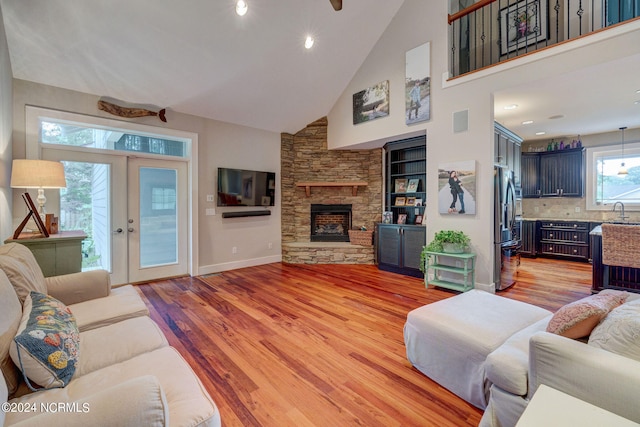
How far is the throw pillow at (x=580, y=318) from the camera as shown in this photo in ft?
4.26

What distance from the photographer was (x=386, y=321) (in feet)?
A: 9.50

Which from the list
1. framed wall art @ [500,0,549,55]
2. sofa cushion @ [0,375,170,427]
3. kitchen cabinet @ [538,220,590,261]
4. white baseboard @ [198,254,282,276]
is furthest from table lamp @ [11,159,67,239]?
kitchen cabinet @ [538,220,590,261]

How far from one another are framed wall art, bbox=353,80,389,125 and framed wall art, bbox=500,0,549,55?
1.90m

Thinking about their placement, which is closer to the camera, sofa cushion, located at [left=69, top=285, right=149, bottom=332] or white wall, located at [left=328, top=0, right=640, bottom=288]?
sofa cushion, located at [left=69, top=285, right=149, bottom=332]

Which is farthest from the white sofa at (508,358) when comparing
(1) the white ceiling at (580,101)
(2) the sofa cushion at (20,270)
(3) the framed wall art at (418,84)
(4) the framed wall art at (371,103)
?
(4) the framed wall art at (371,103)

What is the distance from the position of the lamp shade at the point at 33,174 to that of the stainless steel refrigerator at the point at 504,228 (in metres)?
5.13

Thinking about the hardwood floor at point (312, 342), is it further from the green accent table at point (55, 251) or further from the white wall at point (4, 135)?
the white wall at point (4, 135)

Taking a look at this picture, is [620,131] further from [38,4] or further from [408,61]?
[38,4]

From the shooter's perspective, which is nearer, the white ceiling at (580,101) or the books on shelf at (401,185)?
the white ceiling at (580,101)

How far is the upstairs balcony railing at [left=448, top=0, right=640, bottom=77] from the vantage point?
11.6ft

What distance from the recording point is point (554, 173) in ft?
20.0

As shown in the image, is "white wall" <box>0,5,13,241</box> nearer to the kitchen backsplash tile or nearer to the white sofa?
the white sofa

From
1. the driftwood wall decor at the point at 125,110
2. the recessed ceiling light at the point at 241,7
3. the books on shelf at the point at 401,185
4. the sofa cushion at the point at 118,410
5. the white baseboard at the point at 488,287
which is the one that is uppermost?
the recessed ceiling light at the point at 241,7

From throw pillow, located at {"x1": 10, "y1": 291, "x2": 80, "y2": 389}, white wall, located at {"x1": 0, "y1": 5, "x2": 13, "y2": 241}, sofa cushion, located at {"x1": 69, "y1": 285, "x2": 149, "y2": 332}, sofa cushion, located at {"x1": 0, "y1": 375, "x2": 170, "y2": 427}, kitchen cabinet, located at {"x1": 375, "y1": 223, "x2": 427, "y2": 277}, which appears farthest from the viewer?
kitchen cabinet, located at {"x1": 375, "y1": 223, "x2": 427, "y2": 277}
